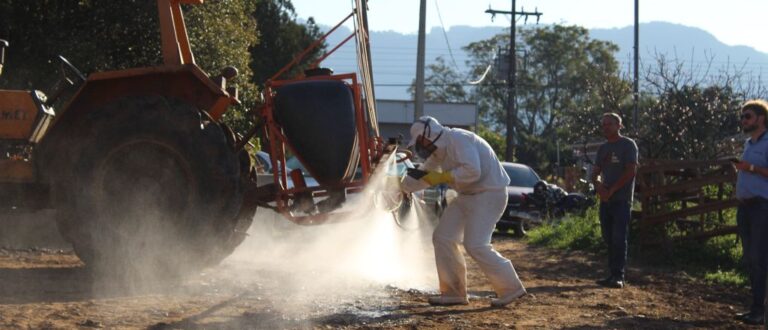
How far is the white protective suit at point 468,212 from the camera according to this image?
976cm

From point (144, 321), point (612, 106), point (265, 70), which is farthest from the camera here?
point (265, 70)

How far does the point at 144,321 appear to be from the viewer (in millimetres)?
7941

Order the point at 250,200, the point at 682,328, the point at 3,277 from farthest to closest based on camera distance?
the point at 250,200, the point at 3,277, the point at 682,328

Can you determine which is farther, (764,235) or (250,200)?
(250,200)

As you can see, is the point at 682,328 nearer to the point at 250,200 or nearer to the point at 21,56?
the point at 250,200

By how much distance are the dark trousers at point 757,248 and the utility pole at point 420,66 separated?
19.1 metres

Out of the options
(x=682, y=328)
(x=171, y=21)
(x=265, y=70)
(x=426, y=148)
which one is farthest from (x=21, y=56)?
(x=265, y=70)

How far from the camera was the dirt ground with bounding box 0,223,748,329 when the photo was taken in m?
8.15

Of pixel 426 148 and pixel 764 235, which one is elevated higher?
pixel 426 148

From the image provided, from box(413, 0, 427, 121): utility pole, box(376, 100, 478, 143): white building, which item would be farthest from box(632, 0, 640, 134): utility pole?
box(376, 100, 478, 143): white building

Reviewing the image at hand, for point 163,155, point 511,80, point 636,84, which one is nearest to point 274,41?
point 511,80

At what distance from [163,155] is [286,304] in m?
1.68

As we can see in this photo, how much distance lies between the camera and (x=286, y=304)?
913cm

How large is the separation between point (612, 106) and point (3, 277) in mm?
17609
